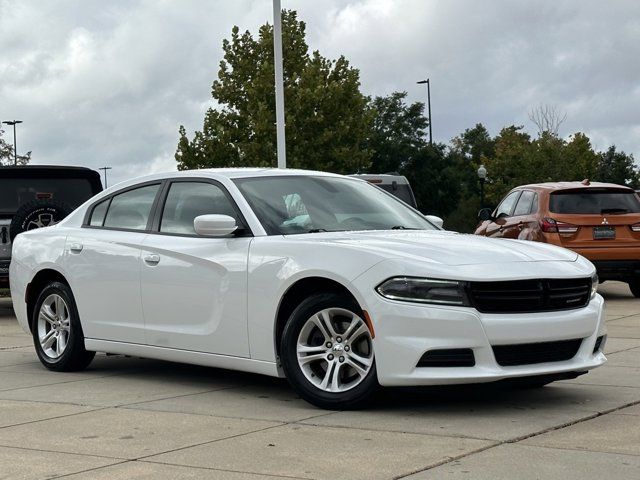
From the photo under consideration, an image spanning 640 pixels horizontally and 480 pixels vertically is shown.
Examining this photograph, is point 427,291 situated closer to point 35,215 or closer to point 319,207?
point 319,207

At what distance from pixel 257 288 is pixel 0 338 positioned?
5.62 m

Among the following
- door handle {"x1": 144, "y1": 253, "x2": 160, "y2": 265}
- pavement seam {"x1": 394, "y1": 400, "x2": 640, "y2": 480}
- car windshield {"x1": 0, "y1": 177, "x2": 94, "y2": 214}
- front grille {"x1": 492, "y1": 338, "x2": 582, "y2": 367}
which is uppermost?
car windshield {"x1": 0, "y1": 177, "x2": 94, "y2": 214}

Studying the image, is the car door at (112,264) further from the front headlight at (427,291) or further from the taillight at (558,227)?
the taillight at (558,227)

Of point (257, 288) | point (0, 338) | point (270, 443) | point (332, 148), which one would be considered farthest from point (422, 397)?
point (332, 148)

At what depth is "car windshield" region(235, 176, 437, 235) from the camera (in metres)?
7.63

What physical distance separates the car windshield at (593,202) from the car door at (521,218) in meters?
0.47

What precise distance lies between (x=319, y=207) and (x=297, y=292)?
842 mm

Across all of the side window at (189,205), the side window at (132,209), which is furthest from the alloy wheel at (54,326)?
the side window at (189,205)

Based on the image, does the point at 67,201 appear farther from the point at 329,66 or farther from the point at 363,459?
the point at 329,66

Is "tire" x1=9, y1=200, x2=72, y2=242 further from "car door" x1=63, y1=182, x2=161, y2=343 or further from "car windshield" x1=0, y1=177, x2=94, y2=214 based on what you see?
"car door" x1=63, y1=182, x2=161, y2=343

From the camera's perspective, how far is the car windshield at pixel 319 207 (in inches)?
301

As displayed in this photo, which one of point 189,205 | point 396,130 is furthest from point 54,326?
point 396,130

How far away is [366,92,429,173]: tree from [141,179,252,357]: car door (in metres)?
81.6

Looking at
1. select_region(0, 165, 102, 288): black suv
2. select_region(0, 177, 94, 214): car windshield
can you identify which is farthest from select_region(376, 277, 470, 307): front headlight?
select_region(0, 177, 94, 214): car windshield
